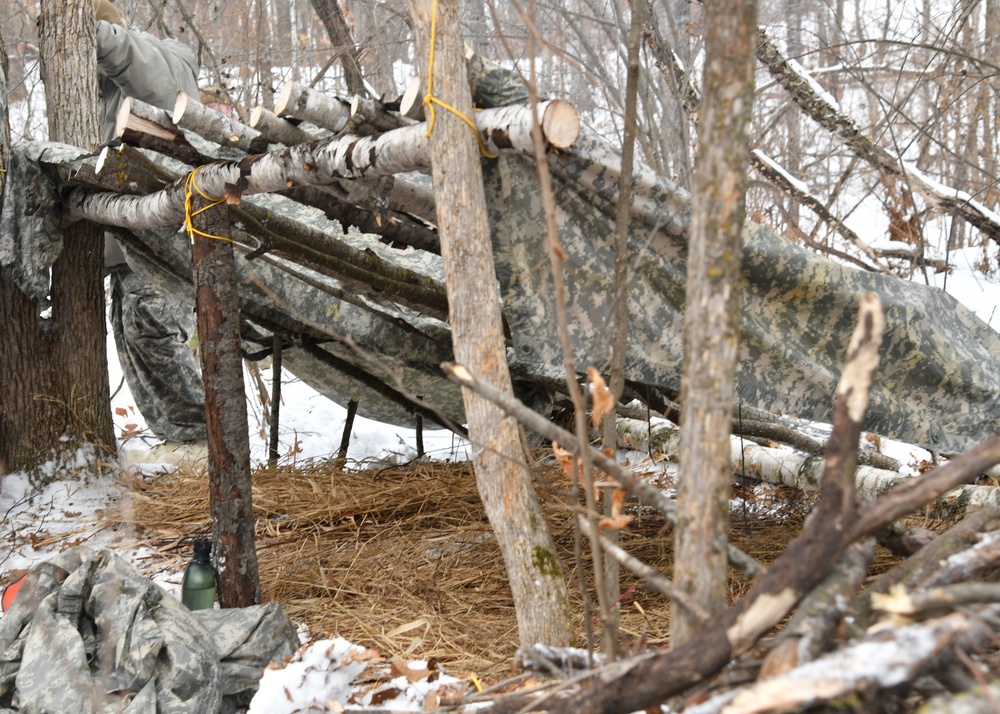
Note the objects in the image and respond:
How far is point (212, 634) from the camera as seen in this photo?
2.68 metres

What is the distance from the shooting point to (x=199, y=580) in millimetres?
3125

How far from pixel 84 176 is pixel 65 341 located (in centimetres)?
140

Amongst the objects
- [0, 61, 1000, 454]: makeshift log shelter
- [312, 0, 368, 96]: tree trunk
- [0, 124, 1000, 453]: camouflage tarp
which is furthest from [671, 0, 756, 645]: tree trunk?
[312, 0, 368, 96]: tree trunk

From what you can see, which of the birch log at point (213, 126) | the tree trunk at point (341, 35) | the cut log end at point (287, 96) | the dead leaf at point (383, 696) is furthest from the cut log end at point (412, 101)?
the tree trunk at point (341, 35)

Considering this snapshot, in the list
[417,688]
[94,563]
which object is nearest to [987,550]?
[417,688]

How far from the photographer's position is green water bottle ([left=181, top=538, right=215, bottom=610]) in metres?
3.13

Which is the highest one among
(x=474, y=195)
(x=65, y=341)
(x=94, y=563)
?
(x=474, y=195)

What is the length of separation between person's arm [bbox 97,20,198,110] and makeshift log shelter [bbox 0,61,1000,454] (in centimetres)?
133

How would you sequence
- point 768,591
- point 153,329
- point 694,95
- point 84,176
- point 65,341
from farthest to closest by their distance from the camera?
1. point 694,95
2. point 153,329
3. point 65,341
4. point 84,176
5. point 768,591

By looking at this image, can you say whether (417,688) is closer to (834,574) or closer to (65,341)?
(834,574)

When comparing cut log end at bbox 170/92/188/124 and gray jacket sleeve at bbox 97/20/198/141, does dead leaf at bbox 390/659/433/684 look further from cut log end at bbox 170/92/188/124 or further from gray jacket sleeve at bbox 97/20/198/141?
gray jacket sleeve at bbox 97/20/198/141

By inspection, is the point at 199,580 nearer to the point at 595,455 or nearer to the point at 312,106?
the point at 312,106

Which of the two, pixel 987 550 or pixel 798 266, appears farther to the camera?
pixel 798 266

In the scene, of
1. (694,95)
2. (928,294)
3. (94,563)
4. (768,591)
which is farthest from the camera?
(694,95)
